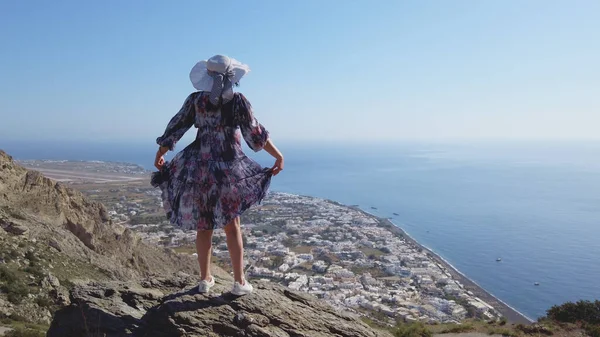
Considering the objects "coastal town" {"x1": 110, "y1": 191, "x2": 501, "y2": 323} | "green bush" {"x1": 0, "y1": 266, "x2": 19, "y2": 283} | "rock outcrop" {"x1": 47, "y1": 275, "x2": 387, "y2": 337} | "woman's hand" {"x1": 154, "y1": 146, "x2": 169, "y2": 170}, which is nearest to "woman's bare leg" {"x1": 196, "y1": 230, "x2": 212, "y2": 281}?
"rock outcrop" {"x1": 47, "y1": 275, "x2": 387, "y2": 337}

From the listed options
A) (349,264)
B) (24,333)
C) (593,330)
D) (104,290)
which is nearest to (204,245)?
(104,290)

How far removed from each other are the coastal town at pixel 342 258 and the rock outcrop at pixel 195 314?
18429mm

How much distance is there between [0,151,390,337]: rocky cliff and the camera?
384 centimetres

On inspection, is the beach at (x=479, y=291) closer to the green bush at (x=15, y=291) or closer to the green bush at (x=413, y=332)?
the green bush at (x=413, y=332)

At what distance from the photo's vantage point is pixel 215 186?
3627mm

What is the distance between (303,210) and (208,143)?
60.6 m

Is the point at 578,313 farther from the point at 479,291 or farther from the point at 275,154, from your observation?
the point at 479,291

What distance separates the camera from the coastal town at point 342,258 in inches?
977

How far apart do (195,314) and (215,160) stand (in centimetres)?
145

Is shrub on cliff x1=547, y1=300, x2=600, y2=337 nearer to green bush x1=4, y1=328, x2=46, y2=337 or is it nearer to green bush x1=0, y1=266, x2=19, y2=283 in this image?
green bush x1=4, y1=328, x2=46, y2=337

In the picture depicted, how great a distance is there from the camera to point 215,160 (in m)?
Result: 3.67

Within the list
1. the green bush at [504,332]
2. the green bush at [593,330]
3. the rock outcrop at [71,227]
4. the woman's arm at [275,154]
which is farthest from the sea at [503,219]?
the rock outcrop at [71,227]

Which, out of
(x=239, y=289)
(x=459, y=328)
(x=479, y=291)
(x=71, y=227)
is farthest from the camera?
(x=479, y=291)

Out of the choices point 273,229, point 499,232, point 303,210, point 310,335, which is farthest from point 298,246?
point 310,335
